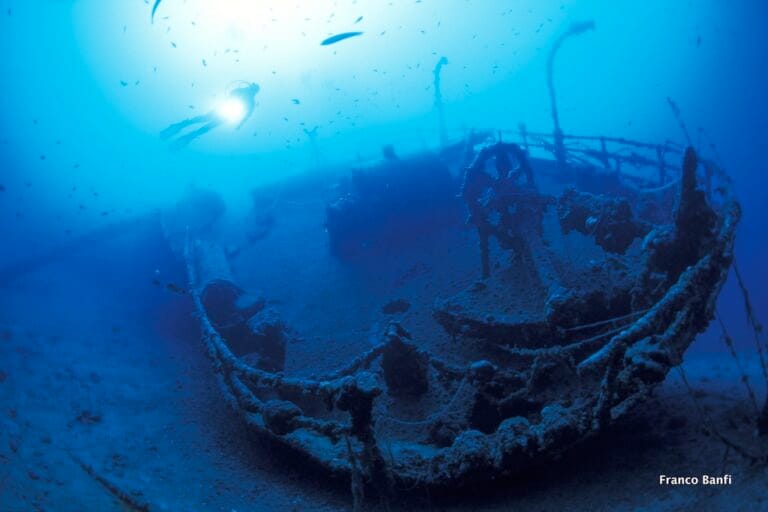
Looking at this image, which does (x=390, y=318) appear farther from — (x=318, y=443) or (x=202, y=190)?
(x=202, y=190)

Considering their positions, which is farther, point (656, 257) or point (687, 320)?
point (656, 257)

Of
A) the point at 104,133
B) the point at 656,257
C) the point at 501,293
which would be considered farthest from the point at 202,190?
the point at 104,133

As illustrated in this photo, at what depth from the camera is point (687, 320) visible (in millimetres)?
3979

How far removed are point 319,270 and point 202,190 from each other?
948 centimetres

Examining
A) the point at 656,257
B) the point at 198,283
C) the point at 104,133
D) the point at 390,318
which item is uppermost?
the point at 104,133

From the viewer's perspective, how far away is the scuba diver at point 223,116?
15953 mm

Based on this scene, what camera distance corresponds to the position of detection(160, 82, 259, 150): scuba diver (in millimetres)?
15953

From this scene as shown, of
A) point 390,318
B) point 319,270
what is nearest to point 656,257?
point 390,318

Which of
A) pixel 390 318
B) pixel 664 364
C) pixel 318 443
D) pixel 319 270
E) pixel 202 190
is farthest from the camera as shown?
pixel 202 190

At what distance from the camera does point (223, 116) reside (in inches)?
691

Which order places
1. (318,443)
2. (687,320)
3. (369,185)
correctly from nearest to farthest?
(687,320) → (318,443) → (369,185)

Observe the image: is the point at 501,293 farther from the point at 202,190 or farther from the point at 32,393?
the point at 202,190

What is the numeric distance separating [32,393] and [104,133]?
128 meters

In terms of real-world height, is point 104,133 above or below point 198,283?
above
